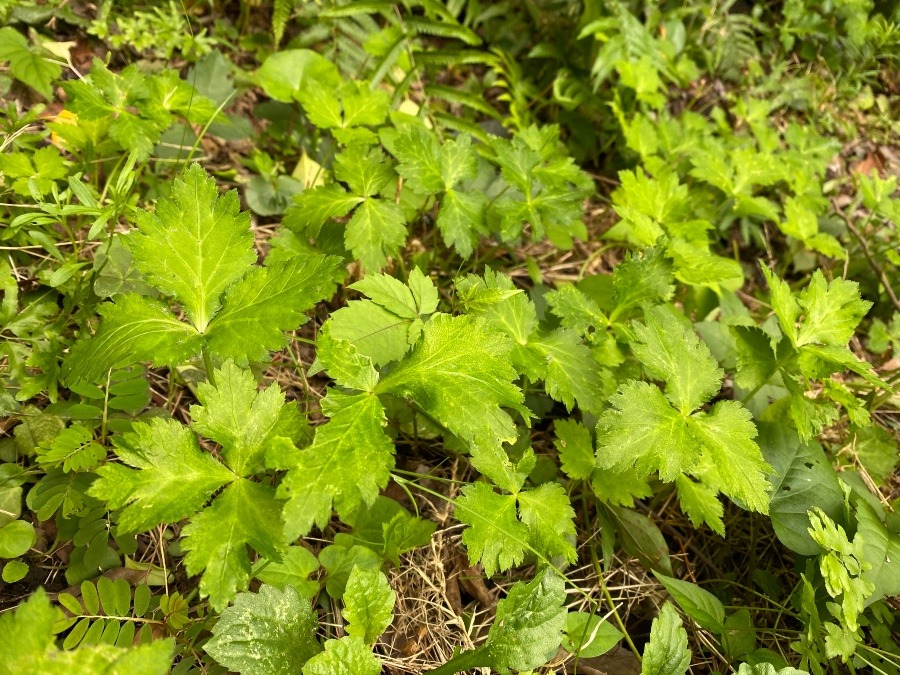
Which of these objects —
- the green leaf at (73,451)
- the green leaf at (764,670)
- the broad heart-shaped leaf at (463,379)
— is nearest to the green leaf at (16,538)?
the green leaf at (73,451)

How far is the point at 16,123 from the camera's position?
1880mm

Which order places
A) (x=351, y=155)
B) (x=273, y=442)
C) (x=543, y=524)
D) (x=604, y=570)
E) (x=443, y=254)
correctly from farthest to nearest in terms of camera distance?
(x=443, y=254), (x=351, y=155), (x=604, y=570), (x=543, y=524), (x=273, y=442)

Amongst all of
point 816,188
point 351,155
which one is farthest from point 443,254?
point 816,188

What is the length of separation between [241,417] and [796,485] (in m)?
1.69

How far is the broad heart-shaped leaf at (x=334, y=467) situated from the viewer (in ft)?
3.96

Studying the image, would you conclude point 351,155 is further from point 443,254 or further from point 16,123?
point 16,123

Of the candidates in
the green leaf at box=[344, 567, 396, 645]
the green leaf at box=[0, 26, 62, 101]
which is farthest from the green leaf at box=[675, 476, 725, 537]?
the green leaf at box=[0, 26, 62, 101]

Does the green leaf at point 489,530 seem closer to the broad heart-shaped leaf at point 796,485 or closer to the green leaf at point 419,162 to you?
the broad heart-shaped leaf at point 796,485

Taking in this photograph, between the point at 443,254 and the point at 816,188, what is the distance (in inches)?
79.6

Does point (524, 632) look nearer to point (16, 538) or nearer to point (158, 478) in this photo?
point (158, 478)

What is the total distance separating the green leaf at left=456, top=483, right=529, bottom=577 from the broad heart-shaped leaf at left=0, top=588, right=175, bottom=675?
28.5 inches

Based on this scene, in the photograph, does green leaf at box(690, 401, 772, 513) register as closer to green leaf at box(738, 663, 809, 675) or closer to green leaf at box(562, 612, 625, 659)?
green leaf at box(738, 663, 809, 675)

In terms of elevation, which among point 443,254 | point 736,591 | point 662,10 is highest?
point 662,10

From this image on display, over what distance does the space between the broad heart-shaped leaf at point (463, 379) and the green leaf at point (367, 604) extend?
0.40 meters
